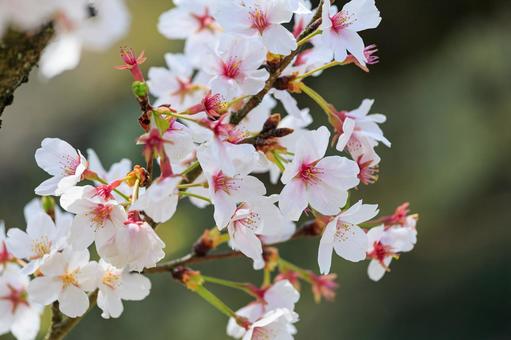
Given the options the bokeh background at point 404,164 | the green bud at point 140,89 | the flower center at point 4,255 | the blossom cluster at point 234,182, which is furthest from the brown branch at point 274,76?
the bokeh background at point 404,164

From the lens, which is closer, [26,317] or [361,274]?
[26,317]

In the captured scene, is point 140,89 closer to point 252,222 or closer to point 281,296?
point 252,222

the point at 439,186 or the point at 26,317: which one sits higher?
the point at 26,317

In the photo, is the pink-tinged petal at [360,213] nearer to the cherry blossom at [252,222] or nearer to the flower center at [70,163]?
the cherry blossom at [252,222]

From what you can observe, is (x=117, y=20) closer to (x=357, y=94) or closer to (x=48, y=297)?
(x=48, y=297)

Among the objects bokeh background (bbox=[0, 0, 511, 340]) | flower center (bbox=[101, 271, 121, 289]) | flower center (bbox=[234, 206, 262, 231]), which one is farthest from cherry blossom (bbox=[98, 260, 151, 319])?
bokeh background (bbox=[0, 0, 511, 340])

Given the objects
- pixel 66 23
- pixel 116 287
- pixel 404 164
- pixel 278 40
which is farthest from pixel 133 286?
pixel 404 164

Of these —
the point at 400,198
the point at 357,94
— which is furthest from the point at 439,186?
the point at 357,94
